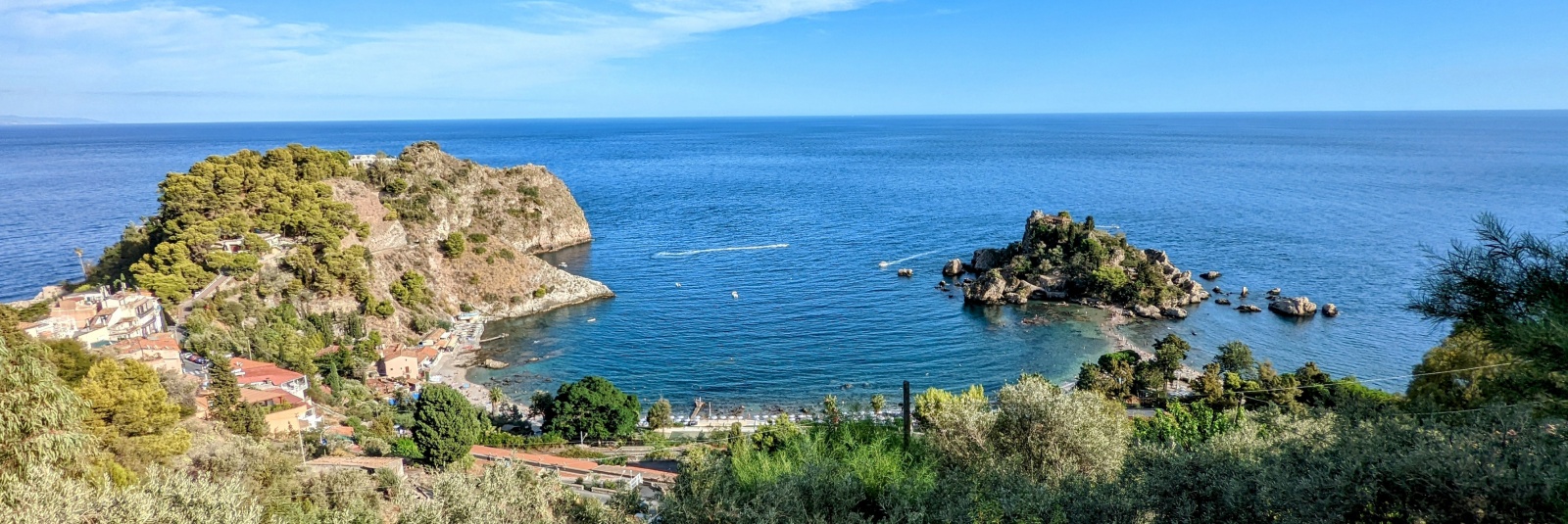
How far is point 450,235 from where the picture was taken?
53.2m

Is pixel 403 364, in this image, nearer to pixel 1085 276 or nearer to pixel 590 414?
pixel 590 414

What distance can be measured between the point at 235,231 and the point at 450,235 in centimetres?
1272

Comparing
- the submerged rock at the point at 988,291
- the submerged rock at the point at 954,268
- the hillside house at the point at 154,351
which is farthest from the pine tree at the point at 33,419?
the submerged rock at the point at 954,268

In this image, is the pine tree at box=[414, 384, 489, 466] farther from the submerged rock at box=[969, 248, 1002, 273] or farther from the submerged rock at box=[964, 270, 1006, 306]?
the submerged rock at box=[969, 248, 1002, 273]

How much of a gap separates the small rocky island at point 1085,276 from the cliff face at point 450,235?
2913 centimetres

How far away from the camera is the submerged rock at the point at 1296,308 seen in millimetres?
46062

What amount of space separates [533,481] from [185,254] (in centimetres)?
3991

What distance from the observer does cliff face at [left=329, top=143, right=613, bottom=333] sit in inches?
1965

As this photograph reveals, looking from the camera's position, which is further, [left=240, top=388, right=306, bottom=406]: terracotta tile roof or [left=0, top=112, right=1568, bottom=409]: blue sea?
[left=0, top=112, right=1568, bottom=409]: blue sea

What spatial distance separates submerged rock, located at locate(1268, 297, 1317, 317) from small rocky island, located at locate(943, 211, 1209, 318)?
444cm

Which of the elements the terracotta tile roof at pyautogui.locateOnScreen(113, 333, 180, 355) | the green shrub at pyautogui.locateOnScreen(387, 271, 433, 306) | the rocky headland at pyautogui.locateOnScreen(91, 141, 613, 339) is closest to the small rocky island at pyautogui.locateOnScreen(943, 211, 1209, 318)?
the rocky headland at pyautogui.locateOnScreen(91, 141, 613, 339)

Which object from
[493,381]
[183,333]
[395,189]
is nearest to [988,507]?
[493,381]

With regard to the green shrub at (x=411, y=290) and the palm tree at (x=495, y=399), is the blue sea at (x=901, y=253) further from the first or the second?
the green shrub at (x=411, y=290)

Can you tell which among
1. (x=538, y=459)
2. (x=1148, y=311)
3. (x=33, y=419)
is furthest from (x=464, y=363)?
(x=1148, y=311)
